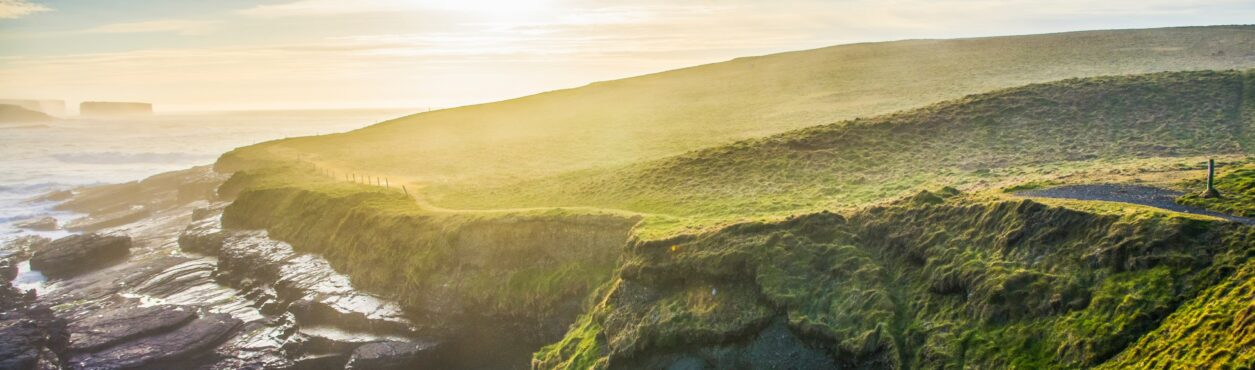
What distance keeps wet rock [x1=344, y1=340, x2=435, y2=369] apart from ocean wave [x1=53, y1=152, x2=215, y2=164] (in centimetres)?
8831

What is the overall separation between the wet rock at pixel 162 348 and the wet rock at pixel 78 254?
16.8 meters

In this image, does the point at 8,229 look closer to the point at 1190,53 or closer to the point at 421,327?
the point at 421,327

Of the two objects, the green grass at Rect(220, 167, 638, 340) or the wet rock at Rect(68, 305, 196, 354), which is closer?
the green grass at Rect(220, 167, 638, 340)

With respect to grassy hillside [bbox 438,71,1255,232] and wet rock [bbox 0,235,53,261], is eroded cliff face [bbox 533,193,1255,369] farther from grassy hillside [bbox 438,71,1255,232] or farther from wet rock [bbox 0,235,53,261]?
wet rock [bbox 0,235,53,261]

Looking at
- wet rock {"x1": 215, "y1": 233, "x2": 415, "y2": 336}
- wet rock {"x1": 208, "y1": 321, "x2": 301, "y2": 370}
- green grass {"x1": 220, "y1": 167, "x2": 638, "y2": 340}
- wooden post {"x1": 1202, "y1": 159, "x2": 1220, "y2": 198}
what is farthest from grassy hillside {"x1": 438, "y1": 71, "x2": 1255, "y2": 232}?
wet rock {"x1": 208, "y1": 321, "x2": 301, "y2": 370}

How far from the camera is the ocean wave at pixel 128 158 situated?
339 ft

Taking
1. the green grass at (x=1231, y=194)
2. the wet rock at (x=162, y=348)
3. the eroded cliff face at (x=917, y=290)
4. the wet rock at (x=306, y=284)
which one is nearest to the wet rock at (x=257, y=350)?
the wet rock at (x=162, y=348)

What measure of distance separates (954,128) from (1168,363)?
25871mm

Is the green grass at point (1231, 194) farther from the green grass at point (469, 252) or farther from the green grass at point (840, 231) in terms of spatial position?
the green grass at point (469, 252)

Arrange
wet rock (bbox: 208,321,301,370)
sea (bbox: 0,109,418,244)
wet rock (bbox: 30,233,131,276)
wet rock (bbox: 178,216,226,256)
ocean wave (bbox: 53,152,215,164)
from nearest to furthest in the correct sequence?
1. wet rock (bbox: 208,321,301,370)
2. wet rock (bbox: 30,233,131,276)
3. wet rock (bbox: 178,216,226,256)
4. sea (bbox: 0,109,418,244)
5. ocean wave (bbox: 53,152,215,164)

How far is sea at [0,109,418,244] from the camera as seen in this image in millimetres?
75750

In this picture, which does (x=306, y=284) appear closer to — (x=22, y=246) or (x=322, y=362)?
(x=322, y=362)

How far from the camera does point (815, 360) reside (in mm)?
18016

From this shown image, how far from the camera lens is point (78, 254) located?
41.3 meters
